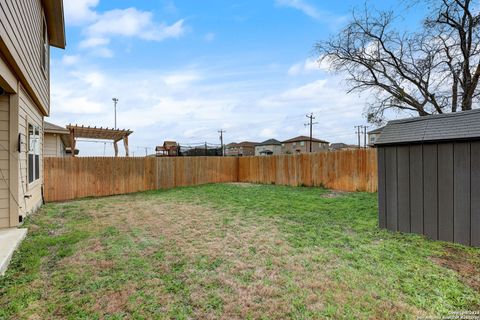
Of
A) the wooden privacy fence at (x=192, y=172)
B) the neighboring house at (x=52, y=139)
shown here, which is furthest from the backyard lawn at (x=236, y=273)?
the neighboring house at (x=52, y=139)

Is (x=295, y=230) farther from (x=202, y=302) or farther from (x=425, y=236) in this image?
(x=202, y=302)

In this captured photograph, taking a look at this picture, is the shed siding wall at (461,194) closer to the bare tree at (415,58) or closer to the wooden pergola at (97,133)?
the bare tree at (415,58)

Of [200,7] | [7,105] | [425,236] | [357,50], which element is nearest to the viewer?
[425,236]

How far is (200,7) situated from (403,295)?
8823 millimetres

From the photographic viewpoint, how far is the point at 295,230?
4469mm

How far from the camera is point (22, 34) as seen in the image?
409cm

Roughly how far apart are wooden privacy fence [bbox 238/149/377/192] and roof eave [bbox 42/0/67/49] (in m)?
9.26

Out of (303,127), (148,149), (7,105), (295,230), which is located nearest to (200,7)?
(7,105)

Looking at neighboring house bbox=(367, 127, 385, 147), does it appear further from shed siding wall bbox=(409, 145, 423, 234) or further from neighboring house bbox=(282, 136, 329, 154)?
neighboring house bbox=(282, 136, 329, 154)

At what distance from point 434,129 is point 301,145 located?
1854 inches

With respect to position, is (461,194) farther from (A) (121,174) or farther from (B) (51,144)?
(B) (51,144)

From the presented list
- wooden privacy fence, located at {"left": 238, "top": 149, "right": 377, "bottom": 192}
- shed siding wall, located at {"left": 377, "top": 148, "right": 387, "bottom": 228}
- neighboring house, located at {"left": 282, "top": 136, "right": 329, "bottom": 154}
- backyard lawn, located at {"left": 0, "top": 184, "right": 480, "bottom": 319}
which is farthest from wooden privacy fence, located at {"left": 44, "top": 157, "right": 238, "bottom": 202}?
neighboring house, located at {"left": 282, "top": 136, "right": 329, "bottom": 154}

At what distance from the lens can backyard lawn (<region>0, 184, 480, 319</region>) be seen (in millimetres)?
2160

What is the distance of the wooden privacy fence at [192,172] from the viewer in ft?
30.5
